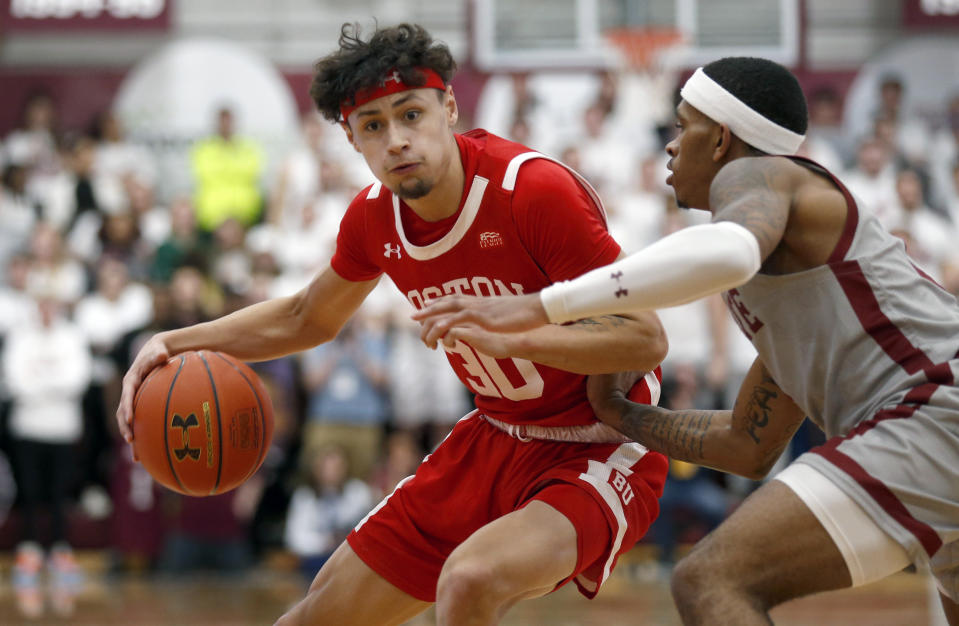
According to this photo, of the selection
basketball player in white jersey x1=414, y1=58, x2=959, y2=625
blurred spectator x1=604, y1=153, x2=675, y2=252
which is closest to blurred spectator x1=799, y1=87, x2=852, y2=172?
blurred spectator x1=604, y1=153, x2=675, y2=252

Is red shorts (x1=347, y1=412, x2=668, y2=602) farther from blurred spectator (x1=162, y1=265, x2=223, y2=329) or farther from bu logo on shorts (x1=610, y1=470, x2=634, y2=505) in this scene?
blurred spectator (x1=162, y1=265, x2=223, y2=329)

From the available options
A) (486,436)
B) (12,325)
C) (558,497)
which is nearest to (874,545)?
(558,497)

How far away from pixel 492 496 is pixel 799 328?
4.04ft

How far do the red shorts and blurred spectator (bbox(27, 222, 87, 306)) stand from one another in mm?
6309

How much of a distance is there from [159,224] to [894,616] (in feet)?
22.3

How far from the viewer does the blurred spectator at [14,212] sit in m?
10.7

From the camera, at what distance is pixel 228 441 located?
13.9 feet

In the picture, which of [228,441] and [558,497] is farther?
[228,441]

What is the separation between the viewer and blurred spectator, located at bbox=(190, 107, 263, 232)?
1117cm

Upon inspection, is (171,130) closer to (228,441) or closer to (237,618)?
(237,618)

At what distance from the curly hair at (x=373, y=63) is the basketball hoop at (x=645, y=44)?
901 centimetres

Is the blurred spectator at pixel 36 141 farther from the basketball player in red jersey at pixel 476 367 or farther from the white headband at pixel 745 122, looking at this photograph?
the white headband at pixel 745 122

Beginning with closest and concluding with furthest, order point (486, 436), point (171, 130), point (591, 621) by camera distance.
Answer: point (486, 436)
point (591, 621)
point (171, 130)

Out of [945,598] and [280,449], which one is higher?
[945,598]
